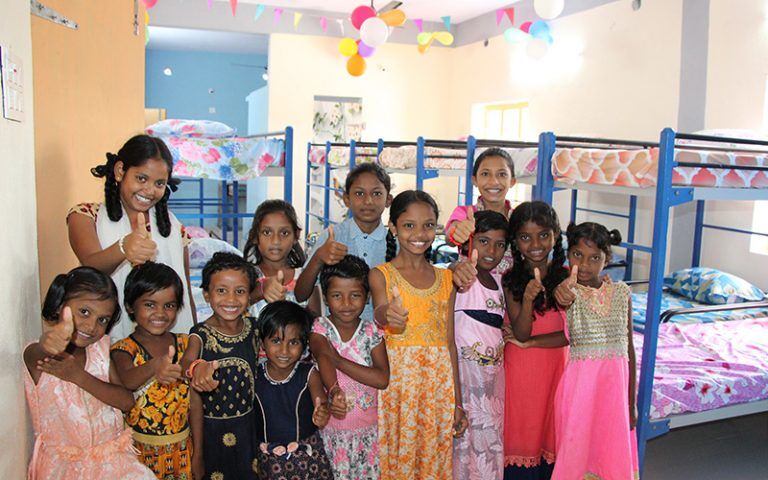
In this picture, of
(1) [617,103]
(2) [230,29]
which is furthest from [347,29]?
(1) [617,103]

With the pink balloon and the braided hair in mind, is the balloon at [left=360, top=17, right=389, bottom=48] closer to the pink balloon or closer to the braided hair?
the pink balloon

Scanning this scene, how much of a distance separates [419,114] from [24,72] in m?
8.70

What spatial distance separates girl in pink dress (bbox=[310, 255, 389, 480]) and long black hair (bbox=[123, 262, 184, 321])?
479 mm

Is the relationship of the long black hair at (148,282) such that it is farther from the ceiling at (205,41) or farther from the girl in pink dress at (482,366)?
the ceiling at (205,41)

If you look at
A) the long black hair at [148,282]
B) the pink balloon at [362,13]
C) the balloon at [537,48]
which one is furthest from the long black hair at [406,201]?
the pink balloon at [362,13]

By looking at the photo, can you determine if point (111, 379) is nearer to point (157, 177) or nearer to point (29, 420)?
point (29, 420)

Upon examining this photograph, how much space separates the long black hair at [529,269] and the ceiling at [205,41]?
7.94 metres

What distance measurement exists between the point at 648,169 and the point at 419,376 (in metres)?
1.49

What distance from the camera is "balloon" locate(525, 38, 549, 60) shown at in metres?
7.11

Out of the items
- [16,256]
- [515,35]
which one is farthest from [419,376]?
[515,35]

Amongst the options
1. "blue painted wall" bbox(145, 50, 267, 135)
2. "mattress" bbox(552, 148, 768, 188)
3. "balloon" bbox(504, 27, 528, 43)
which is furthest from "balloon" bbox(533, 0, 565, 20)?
"blue painted wall" bbox(145, 50, 267, 135)

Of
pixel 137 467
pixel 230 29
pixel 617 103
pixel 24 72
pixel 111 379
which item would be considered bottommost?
pixel 137 467

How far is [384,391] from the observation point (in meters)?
2.14

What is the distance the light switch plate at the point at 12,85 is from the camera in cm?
146
